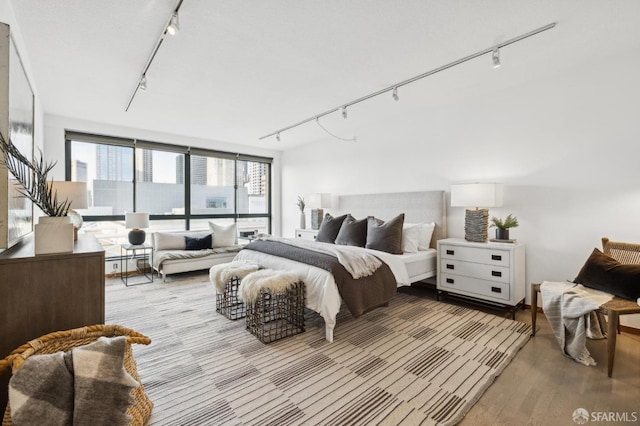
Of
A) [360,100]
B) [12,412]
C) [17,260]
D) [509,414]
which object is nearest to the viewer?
[12,412]

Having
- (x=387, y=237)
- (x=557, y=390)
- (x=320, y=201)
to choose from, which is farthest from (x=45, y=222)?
(x=320, y=201)

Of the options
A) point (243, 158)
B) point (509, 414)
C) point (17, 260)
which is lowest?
point (509, 414)

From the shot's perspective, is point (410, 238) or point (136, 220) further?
point (136, 220)

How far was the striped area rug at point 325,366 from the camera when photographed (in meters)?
1.75

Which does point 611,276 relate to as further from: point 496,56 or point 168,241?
point 168,241

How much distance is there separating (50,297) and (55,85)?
127 inches

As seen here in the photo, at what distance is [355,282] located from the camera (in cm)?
275

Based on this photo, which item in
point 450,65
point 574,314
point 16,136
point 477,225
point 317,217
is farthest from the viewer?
point 317,217

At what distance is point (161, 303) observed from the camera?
12.0 feet

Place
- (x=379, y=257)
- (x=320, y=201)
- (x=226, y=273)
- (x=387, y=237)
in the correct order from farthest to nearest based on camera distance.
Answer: (x=320, y=201) < (x=387, y=237) < (x=379, y=257) < (x=226, y=273)

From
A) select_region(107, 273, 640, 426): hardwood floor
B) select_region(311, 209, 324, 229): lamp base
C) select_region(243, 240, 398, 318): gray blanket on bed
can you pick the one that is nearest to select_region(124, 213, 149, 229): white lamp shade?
select_region(243, 240, 398, 318): gray blanket on bed

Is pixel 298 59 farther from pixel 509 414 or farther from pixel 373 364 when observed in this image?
pixel 509 414

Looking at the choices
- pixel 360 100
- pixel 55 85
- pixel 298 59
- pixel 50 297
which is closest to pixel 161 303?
pixel 50 297

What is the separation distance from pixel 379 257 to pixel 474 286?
1203 mm
